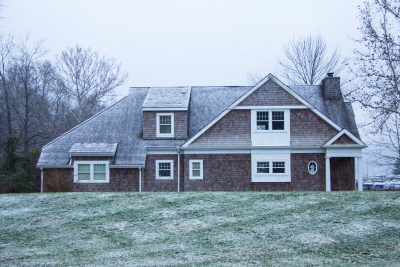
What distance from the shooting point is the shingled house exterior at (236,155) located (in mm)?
22531

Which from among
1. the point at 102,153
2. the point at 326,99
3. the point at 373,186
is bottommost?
the point at 373,186

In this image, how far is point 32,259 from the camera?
933 centimetres

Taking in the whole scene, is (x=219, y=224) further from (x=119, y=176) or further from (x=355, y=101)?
(x=119, y=176)

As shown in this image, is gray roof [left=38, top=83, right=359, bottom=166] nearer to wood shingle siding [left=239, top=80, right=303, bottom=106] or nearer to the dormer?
the dormer

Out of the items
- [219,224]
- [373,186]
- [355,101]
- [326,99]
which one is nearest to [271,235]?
[219,224]

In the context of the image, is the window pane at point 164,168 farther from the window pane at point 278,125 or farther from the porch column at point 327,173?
the porch column at point 327,173

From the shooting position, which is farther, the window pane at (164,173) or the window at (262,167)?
the window pane at (164,173)

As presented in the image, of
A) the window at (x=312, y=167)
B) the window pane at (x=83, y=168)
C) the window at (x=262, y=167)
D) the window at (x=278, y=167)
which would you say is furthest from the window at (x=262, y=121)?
the window pane at (x=83, y=168)

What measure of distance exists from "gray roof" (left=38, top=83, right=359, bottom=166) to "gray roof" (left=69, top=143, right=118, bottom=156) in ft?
1.31

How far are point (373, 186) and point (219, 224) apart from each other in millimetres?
38681

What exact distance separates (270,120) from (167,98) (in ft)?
20.1

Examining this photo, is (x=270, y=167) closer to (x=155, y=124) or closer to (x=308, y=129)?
(x=308, y=129)

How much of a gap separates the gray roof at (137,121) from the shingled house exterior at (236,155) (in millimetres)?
72

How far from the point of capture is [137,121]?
25281mm
